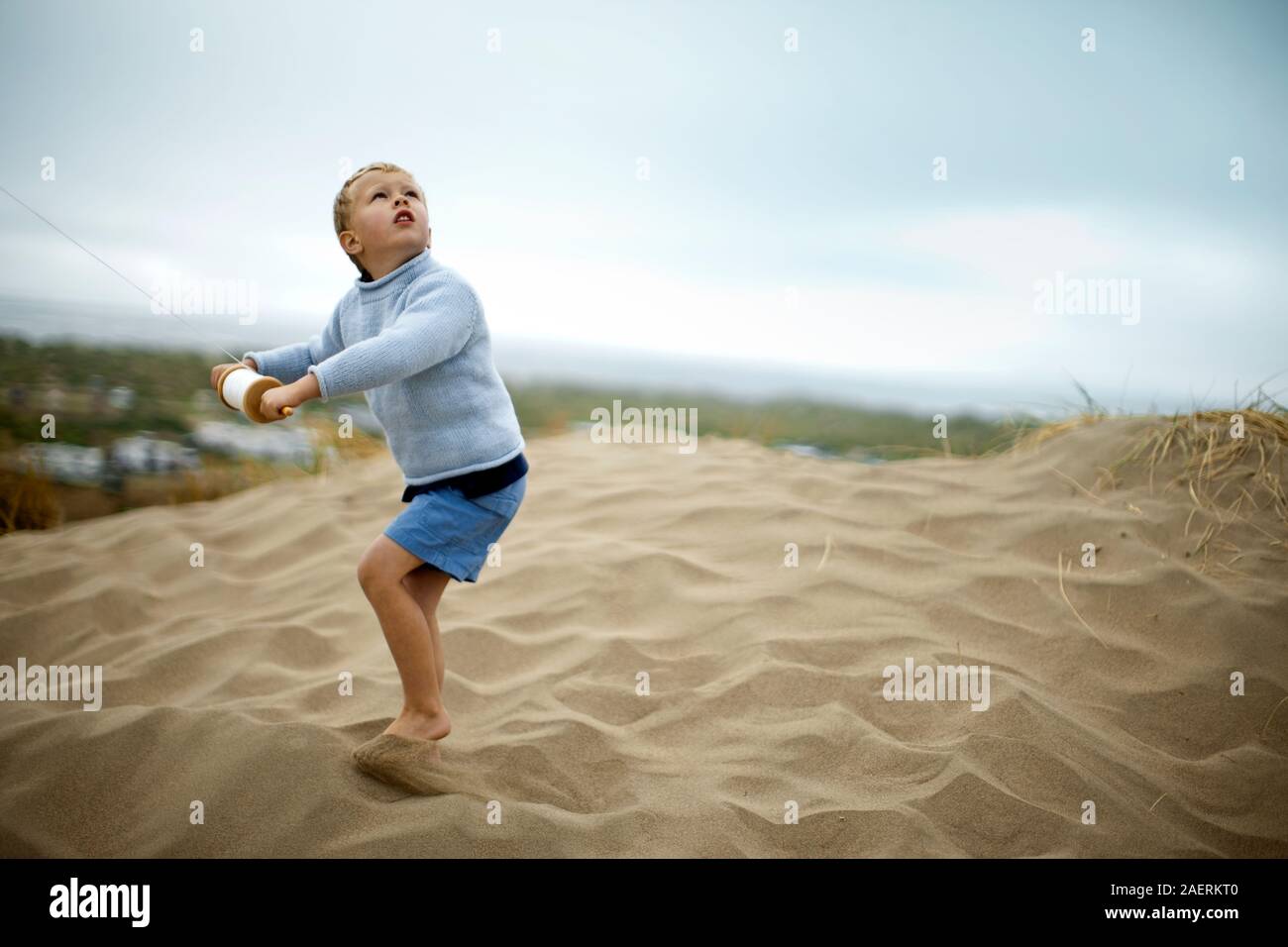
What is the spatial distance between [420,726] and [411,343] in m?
0.88

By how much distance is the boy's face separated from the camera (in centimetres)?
238

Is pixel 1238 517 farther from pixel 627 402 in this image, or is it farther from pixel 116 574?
pixel 116 574

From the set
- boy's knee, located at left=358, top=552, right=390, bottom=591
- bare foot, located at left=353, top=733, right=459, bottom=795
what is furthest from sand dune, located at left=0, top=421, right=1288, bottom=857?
boy's knee, located at left=358, top=552, right=390, bottom=591

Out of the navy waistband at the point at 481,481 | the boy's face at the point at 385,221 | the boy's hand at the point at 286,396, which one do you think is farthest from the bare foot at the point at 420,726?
the boy's face at the point at 385,221

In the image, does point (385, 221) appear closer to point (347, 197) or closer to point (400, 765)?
point (347, 197)

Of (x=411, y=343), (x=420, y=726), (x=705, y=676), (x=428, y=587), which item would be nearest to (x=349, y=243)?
(x=411, y=343)

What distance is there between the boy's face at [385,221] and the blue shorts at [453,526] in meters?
0.56

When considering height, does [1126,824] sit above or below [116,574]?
below

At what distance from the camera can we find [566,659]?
3.09 m

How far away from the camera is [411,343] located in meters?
2.18

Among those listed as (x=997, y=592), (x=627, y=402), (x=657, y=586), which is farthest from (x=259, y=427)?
(x=997, y=592)

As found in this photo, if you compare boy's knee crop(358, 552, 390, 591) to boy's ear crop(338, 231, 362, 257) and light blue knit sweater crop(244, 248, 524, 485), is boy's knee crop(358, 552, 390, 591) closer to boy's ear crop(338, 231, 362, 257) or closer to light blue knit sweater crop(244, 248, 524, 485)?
light blue knit sweater crop(244, 248, 524, 485)

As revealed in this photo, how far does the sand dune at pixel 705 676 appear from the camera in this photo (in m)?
2.22
